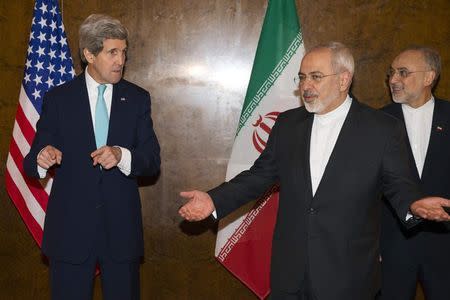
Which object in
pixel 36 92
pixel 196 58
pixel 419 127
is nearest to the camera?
pixel 419 127

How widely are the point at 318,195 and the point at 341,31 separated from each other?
6.77 ft

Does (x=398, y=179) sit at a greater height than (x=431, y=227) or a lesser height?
greater

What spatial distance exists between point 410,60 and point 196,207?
196 cm

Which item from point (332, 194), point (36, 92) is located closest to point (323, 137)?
point (332, 194)

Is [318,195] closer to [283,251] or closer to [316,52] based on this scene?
[283,251]

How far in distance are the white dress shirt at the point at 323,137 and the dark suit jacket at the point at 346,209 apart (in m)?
0.05

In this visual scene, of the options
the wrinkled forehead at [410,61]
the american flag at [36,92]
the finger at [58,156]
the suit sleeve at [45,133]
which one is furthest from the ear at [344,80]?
the american flag at [36,92]

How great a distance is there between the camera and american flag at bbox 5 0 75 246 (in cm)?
395

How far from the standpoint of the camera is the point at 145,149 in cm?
314

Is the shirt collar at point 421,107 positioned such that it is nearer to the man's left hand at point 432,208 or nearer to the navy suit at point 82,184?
the man's left hand at point 432,208

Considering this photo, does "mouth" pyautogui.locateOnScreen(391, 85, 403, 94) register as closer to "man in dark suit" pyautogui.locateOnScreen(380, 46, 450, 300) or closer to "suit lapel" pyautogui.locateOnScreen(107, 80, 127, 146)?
"man in dark suit" pyautogui.locateOnScreen(380, 46, 450, 300)

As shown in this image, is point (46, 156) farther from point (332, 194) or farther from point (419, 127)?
point (419, 127)

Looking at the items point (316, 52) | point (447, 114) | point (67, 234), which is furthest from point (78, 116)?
point (447, 114)

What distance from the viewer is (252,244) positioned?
13.5 ft
